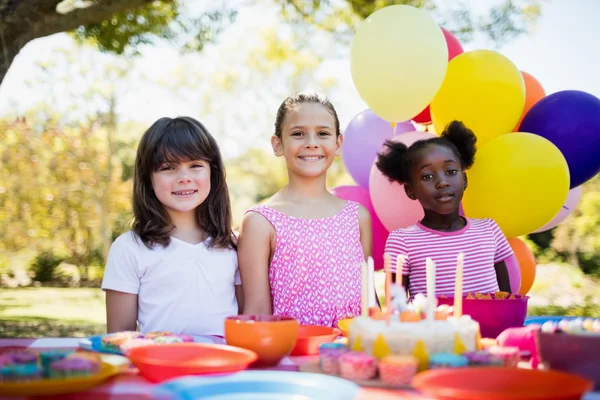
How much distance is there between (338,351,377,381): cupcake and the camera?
4.32 feet

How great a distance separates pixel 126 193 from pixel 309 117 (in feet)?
36.5

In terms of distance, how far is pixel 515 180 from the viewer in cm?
295

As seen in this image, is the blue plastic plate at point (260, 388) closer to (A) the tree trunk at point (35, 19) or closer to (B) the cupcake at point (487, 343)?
(B) the cupcake at point (487, 343)

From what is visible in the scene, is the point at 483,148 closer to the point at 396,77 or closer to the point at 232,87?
the point at 396,77

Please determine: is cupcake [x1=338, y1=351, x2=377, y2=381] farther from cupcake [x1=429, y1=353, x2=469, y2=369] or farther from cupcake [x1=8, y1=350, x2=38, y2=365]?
cupcake [x1=8, y1=350, x2=38, y2=365]

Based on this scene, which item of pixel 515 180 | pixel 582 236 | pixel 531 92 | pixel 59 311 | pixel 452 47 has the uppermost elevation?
pixel 452 47

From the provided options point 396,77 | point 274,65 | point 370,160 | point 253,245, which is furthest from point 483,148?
point 274,65

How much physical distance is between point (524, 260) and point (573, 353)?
2.43m

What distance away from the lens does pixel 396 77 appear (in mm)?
3041

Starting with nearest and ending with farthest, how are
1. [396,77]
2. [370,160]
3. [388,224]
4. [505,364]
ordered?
[505,364]
[396,77]
[388,224]
[370,160]

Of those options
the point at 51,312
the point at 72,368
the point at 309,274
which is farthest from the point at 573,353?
the point at 51,312

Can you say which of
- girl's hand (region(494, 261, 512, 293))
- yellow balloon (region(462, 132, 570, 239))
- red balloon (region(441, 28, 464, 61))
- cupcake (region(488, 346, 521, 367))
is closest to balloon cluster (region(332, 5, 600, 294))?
yellow balloon (region(462, 132, 570, 239))

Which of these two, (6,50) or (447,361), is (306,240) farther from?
(6,50)

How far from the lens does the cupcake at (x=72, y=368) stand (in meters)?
1.18
